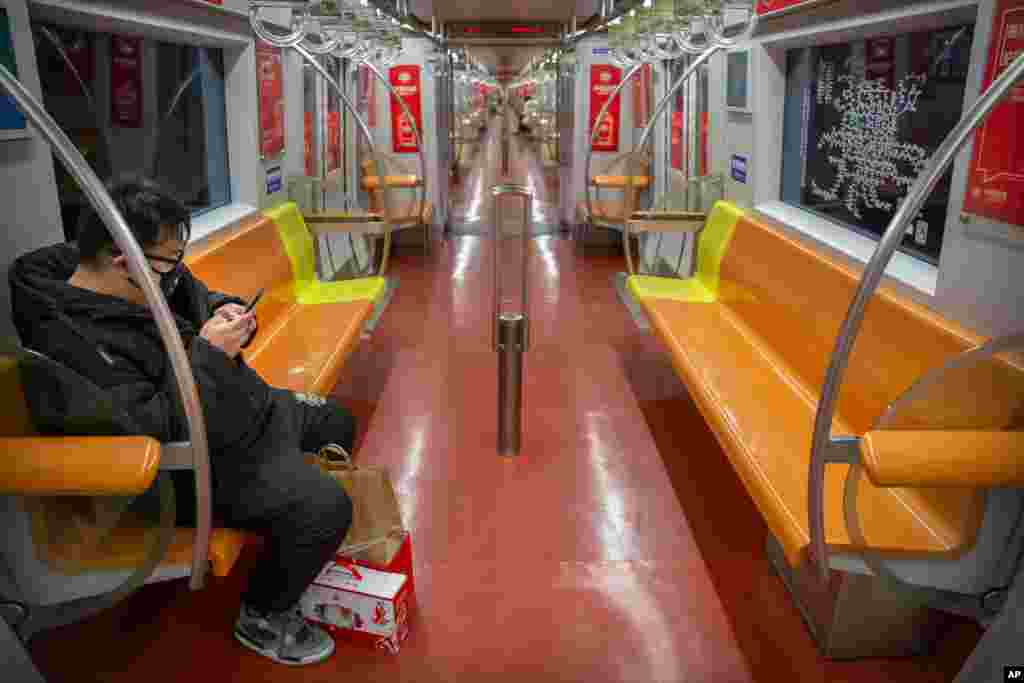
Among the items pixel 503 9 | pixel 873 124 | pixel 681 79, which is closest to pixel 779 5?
pixel 681 79

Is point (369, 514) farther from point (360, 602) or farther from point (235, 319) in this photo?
point (235, 319)

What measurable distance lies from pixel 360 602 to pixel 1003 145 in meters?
2.24

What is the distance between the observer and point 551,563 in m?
3.02

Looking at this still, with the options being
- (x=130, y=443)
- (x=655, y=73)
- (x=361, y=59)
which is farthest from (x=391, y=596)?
(x=655, y=73)

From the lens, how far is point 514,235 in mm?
10617

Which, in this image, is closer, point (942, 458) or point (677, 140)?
point (942, 458)

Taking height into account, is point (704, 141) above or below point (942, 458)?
above

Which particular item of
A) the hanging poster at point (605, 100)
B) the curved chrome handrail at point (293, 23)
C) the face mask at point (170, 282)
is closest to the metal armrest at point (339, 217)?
the curved chrome handrail at point (293, 23)

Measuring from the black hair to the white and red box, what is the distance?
1097 millimetres

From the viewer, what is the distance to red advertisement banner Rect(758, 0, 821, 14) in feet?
12.4

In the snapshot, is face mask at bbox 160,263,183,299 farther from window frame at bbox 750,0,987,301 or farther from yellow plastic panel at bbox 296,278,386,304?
window frame at bbox 750,0,987,301

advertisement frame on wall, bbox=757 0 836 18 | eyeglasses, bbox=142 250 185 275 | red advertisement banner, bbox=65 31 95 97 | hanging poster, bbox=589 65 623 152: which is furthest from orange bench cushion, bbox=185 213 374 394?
hanging poster, bbox=589 65 623 152

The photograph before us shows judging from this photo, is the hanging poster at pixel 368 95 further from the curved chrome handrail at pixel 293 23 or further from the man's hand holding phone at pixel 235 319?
the man's hand holding phone at pixel 235 319

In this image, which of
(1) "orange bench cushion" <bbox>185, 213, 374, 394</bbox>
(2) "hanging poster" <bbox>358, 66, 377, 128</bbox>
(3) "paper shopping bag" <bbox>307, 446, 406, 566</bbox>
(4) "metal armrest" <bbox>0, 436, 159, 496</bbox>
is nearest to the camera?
(4) "metal armrest" <bbox>0, 436, 159, 496</bbox>
